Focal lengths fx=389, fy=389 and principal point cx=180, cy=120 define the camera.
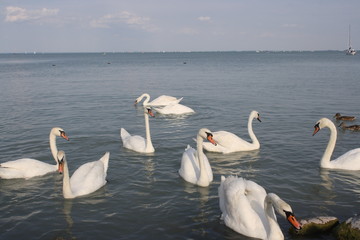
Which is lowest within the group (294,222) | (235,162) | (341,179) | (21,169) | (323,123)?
(341,179)

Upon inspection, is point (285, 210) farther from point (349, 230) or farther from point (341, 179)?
point (341, 179)

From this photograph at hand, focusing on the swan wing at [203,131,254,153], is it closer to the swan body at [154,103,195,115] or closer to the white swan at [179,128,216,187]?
the white swan at [179,128,216,187]

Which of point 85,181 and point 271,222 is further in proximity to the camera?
point 85,181

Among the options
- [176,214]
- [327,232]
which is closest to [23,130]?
[176,214]

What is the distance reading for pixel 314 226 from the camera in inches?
283

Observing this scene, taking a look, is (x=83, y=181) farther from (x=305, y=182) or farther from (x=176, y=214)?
(x=305, y=182)

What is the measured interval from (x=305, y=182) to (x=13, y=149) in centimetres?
953

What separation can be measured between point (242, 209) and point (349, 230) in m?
1.90

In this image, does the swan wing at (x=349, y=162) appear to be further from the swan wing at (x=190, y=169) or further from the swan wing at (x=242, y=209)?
the swan wing at (x=242, y=209)

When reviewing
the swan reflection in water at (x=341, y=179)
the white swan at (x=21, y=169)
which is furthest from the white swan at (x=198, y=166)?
the white swan at (x=21, y=169)

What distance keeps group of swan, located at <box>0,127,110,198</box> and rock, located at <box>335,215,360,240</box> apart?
5.51 m

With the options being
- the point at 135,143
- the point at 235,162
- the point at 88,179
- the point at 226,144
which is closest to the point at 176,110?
the point at 135,143

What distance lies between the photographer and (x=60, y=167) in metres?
8.21

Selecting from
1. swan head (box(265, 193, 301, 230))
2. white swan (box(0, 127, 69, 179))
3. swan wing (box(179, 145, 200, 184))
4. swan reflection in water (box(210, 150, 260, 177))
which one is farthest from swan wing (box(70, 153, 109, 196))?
swan head (box(265, 193, 301, 230))
